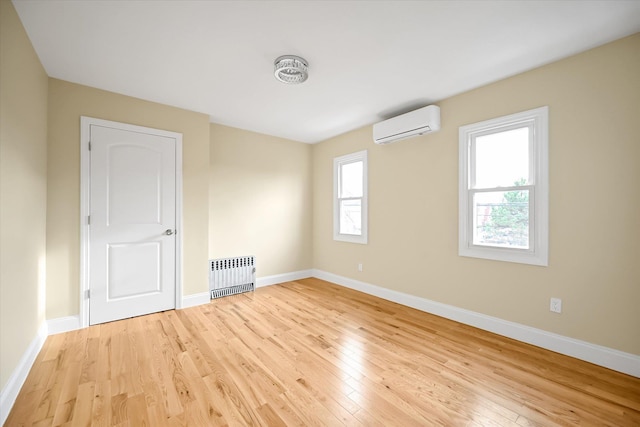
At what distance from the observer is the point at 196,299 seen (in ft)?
11.8

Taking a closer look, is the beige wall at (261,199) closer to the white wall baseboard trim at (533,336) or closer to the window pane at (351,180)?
→ the window pane at (351,180)

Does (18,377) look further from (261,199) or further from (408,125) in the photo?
(408,125)

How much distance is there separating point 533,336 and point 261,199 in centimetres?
389

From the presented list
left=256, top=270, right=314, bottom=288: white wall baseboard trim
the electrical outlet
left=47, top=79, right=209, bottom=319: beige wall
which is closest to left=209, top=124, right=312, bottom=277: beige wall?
left=256, top=270, right=314, bottom=288: white wall baseboard trim

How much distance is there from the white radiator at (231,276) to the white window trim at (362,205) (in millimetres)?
1532

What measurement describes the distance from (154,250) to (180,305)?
0.78m

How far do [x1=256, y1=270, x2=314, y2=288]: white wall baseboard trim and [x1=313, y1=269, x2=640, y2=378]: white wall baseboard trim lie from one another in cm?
169

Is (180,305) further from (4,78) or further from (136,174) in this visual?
(4,78)

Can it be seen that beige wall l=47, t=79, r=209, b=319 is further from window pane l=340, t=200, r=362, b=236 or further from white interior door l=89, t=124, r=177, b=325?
window pane l=340, t=200, r=362, b=236

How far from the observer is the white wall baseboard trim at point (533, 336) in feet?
6.89

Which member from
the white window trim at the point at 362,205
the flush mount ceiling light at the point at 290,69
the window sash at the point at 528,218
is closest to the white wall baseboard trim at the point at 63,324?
Answer: the flush mount ceiling light at the point at 290,69

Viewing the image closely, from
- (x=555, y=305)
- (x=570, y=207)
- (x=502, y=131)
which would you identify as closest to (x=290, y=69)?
(x=502, y=131)

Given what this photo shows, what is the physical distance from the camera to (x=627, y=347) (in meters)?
2.08

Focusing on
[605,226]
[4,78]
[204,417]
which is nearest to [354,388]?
[204,417]
